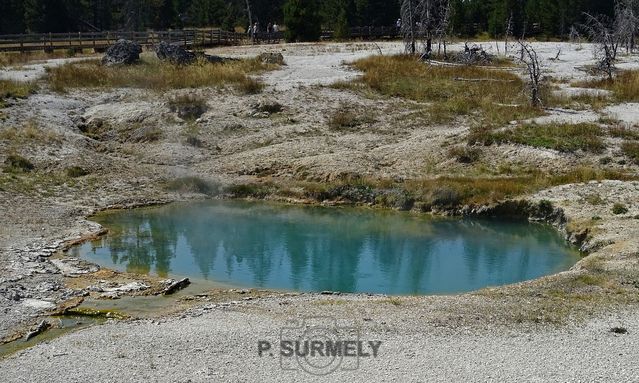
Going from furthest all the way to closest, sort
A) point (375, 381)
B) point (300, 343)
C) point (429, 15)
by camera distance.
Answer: point (429, 15), point (300, 343), point (375, 381)

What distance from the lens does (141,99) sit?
40250 mm

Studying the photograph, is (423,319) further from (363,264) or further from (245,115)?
(245,115)

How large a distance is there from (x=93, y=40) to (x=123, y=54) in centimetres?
1639

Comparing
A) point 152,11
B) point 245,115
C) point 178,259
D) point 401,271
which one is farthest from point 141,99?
point 152,11

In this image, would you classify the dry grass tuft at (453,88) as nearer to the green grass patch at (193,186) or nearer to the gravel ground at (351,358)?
the green grass patch at (193,186)

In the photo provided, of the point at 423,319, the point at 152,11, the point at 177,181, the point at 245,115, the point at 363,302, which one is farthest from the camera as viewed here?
the point at 152,11

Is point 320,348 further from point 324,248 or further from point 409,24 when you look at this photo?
point 409,24

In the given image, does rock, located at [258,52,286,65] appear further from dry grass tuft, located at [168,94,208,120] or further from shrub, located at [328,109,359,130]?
shrub, located at [328,109,359,130]

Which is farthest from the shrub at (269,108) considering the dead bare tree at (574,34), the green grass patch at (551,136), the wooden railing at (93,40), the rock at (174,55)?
the dead bare tree at (574,34)

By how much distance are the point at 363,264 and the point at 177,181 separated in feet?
36.7

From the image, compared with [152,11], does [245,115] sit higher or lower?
lower

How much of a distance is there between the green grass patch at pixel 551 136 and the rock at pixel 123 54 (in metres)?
24.5

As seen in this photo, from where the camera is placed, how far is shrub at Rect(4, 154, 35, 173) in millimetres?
30609

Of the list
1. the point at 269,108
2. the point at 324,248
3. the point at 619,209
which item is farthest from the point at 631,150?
the point at 269,108
